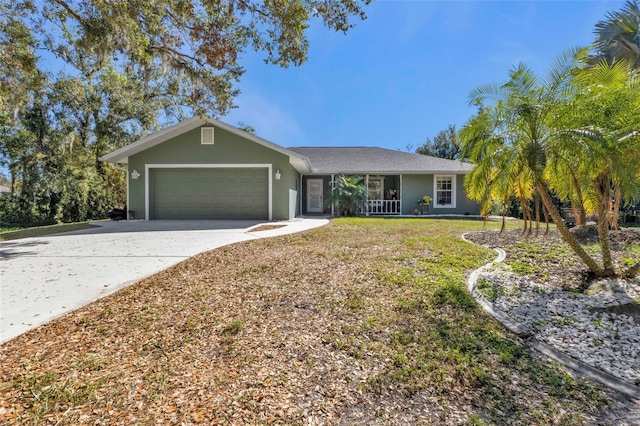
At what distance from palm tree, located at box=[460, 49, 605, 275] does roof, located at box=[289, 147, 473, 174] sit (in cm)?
1153

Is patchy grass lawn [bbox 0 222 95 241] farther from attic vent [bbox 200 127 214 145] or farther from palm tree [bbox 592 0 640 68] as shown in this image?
palm tree [bbox 592 0 640 68]

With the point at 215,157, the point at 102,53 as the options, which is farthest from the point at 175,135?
the point at 102,53

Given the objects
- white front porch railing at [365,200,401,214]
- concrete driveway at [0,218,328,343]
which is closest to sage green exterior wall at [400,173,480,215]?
white front porch railing at [365,200,401,214]

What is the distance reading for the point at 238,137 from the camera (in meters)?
13.1

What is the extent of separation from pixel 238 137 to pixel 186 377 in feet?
39.1

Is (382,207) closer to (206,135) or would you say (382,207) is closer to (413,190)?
(413,190)

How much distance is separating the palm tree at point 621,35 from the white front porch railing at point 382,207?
402 inches

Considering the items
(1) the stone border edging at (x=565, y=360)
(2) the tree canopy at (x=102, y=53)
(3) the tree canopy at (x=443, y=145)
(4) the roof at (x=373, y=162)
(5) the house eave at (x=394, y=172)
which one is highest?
(3) the tree canopy at (x=443, y=145)

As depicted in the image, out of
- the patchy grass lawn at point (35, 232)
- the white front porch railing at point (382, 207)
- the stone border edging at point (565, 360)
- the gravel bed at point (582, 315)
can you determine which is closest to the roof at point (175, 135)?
the patchy grass lawn at point (35, 232)

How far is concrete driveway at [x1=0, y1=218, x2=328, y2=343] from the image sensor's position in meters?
3.60

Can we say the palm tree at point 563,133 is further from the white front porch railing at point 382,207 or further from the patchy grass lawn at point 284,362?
the white front porch railing at point 382,207

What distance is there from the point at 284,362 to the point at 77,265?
16.3 feet

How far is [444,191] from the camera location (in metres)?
17.4

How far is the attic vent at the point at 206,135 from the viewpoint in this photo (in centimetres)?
1312
